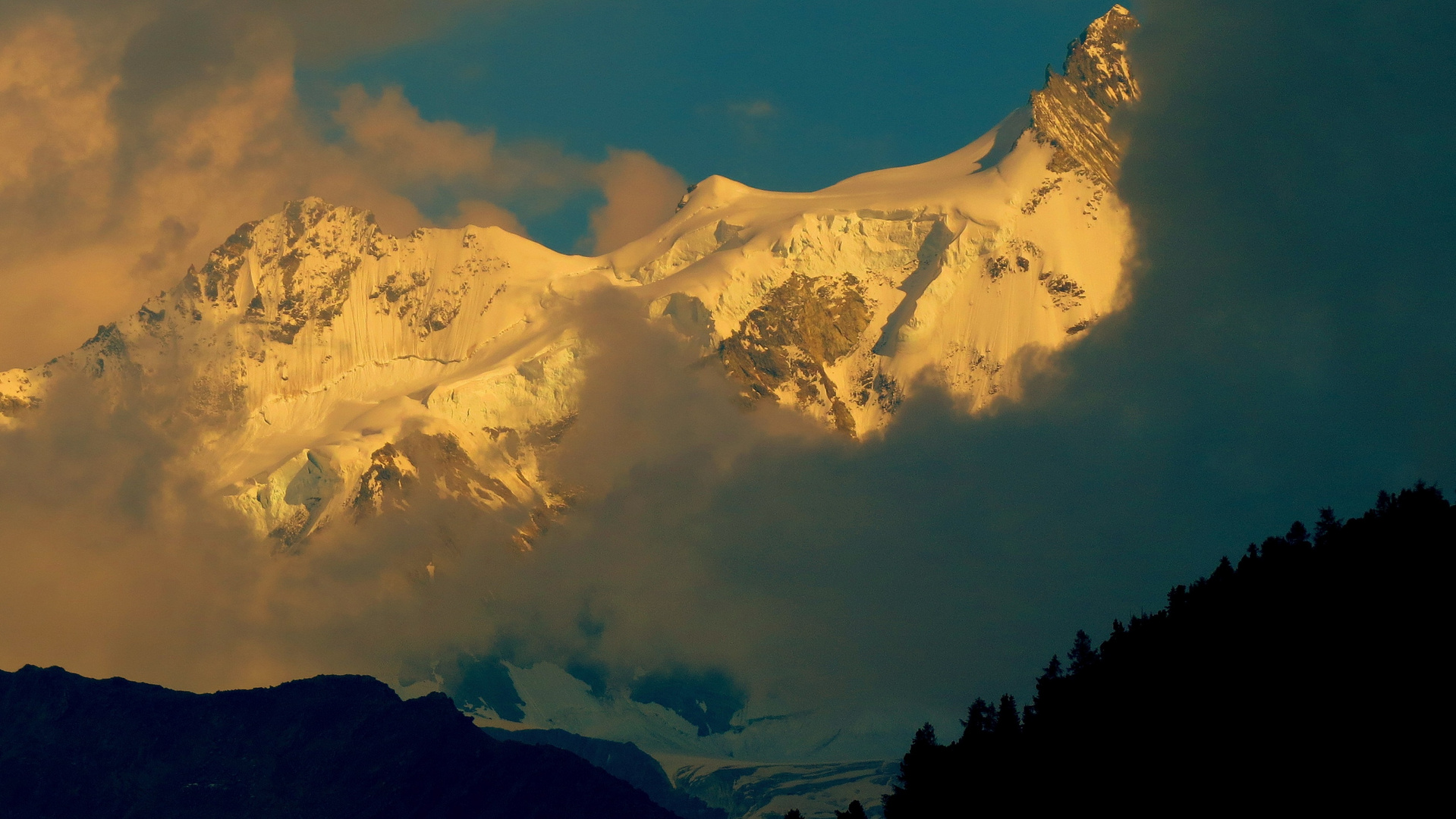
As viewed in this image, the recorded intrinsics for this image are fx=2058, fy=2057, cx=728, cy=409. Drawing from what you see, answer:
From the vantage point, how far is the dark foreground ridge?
112 metres

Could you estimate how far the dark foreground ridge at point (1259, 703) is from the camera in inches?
4429

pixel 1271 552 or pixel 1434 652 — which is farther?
pixel 1271 552

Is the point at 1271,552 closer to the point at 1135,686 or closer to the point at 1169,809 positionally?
the point at 1135,686

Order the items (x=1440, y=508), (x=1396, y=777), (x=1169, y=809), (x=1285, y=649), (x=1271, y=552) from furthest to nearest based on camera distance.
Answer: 1. (x=1271, y=552)
2. (x=1440, y=508)
3. (x=1285, y=649)
4. (x=1169, y=809)
5. (x=1396, y=777)

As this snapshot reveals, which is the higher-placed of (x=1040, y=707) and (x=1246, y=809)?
(x=1040, y=707)

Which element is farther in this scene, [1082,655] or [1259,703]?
[1082,655]

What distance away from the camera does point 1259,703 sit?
124m

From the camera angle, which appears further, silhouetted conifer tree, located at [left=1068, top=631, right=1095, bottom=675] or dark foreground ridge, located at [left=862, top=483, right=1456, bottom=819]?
silhouetted conifer tree, located at [left=1068, top=631, right=1095, bottom=675]

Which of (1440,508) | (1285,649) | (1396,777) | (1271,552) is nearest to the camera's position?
(1396,777)

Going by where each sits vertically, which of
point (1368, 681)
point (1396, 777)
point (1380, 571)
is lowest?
point (1396, 777)

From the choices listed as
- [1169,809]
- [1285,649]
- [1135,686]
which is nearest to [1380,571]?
[1285,649]

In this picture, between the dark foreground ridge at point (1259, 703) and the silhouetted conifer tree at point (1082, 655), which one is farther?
the silhouetted conifer tree at point (1082, 655)

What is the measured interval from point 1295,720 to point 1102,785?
1225 centimetres

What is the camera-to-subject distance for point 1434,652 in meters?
119
